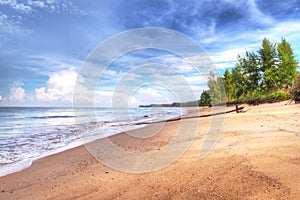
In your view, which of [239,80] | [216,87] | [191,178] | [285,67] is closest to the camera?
[191,178]

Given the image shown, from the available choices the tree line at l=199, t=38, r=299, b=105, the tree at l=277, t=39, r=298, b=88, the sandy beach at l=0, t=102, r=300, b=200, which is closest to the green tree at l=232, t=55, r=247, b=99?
the tree line at l=199, t=38, r=299, b=105

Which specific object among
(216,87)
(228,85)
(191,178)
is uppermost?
(216,87)

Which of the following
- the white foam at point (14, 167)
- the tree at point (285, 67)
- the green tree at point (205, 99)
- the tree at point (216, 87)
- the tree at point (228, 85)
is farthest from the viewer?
the green tree at point (205, 99)

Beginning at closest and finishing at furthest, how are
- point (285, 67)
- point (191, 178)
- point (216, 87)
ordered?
point (191, 178) < point (285, 67) < point (216, 87)

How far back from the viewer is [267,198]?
302 centimetres

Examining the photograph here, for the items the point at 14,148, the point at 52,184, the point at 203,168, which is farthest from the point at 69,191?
the point at 14,148

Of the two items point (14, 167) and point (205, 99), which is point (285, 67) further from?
point (14, 167)

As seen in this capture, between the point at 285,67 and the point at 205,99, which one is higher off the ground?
the point at 285,67

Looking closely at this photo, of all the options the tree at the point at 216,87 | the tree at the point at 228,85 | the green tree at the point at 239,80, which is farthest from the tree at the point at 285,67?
the tree at the point at 216,87

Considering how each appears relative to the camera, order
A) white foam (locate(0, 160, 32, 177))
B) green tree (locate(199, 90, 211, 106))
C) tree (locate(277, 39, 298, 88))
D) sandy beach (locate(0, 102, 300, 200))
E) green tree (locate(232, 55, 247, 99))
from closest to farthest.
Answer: sandy beach (locate(0, 102, 300, 200)), white foam (locate(0, 160, 32, 177)), tree (locate(277, 39, 298, 88)), green tree (locate(232, 55, 247, 99)), green tree (locate(199, 90, 211, 106))

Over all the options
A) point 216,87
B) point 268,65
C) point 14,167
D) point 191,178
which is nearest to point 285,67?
point 268,65

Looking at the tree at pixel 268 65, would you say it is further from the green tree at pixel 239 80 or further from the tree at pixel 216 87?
the tree at pixel 216 87

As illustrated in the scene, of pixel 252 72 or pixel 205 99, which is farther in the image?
pixel 205 99

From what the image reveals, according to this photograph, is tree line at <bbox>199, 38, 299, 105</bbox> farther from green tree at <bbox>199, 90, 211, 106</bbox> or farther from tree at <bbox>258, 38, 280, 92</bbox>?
green tree at <bbox>199, 90, 211, 106</bbox>
